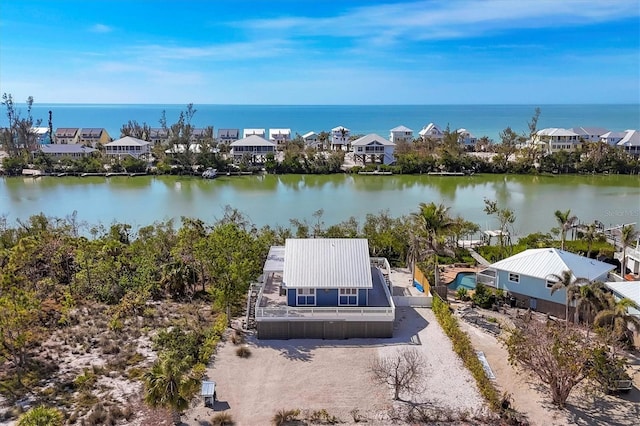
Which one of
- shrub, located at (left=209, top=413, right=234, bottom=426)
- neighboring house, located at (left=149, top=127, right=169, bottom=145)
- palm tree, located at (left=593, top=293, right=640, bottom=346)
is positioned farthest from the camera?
neighboring house, located at (left=149, top=127, right=169, bottom=145)

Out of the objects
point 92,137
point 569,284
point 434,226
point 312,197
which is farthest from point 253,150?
point 569,284

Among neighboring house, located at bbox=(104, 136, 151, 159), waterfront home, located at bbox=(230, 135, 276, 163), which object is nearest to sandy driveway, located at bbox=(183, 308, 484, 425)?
waterfront home, located at bbox=(230, 135, 276, 163)

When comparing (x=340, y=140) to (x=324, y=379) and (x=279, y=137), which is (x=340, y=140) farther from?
(x=324, y=379)

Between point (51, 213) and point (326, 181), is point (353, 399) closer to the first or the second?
point (51, 213)

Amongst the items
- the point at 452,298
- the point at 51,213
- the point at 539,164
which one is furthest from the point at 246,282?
the point at 539,164

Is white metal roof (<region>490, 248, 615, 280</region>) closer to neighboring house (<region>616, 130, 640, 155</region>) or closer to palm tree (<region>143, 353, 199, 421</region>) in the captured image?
palm tree (<region>143, 353, 199, 421</region>)

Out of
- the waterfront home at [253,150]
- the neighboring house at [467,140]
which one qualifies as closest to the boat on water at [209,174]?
the waterfront home at [253,150]
